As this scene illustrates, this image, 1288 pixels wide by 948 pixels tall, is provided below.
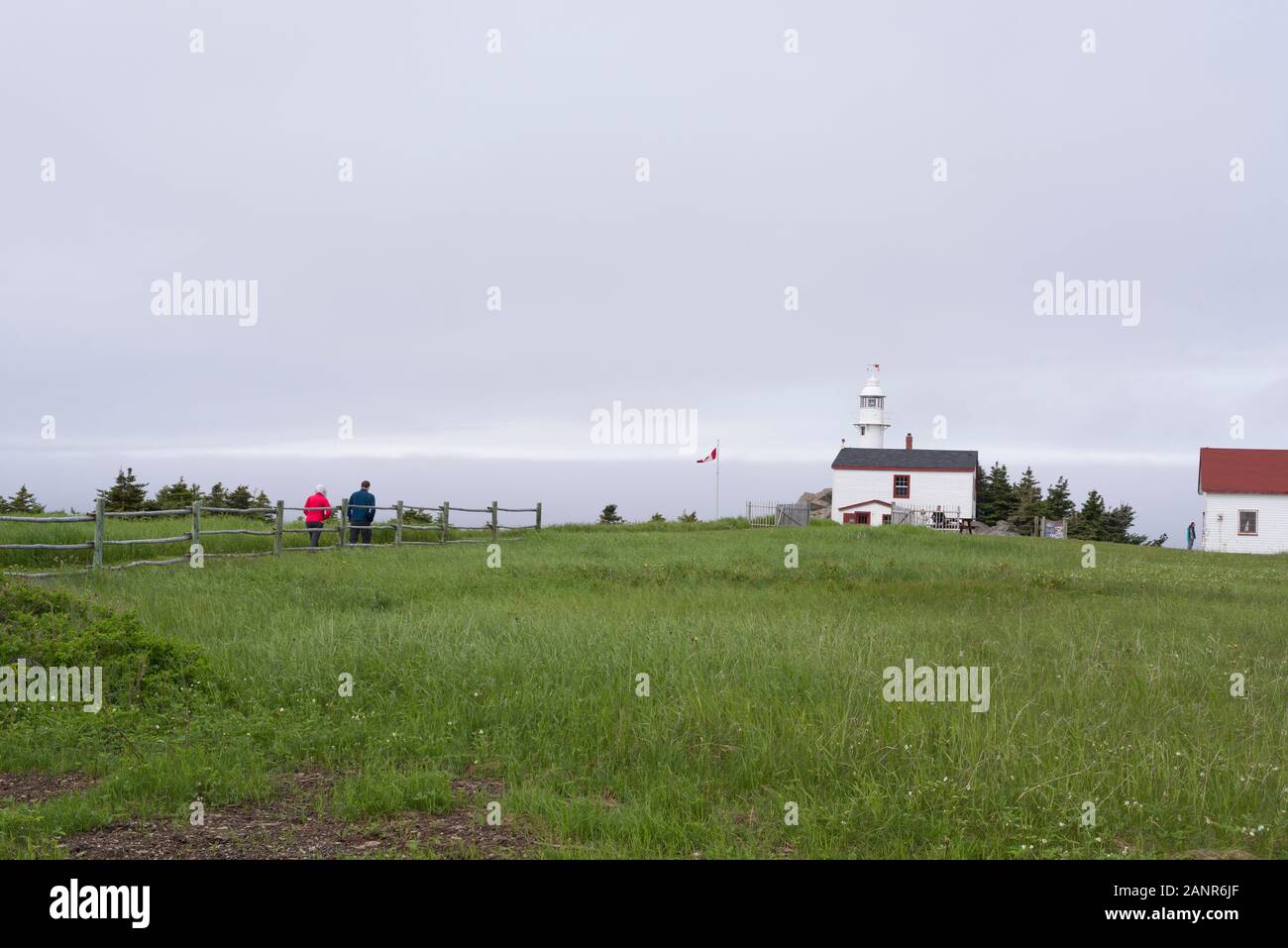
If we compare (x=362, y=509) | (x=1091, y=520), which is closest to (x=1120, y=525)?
(x=1091, y=520)

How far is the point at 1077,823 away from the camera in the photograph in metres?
6.13

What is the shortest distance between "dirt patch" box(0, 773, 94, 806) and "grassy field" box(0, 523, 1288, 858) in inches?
5.9

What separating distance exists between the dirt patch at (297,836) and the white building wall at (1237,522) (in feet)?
163

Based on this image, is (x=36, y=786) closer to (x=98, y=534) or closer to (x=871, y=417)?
(x=98, y=534)

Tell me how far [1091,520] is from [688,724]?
214 feet

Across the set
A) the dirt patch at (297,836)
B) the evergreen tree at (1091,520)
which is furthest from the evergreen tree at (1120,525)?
the dirt patch at (297,836)

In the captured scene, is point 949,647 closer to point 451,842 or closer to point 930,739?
point 930,739

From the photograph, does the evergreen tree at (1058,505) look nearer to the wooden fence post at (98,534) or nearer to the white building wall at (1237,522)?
the white building wall at (1237,522)

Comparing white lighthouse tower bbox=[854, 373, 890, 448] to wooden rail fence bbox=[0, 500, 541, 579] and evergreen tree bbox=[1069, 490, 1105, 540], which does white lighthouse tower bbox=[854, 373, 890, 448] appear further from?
wooden rail fence bbox=[0, 500, 541, 579]

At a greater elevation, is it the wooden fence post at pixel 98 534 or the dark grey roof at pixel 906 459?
the dark grey roof at pixel 906 459

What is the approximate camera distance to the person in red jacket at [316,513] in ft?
85.3

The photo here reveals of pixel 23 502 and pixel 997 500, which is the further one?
pixel 997 500

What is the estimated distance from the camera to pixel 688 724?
8.01 meters
